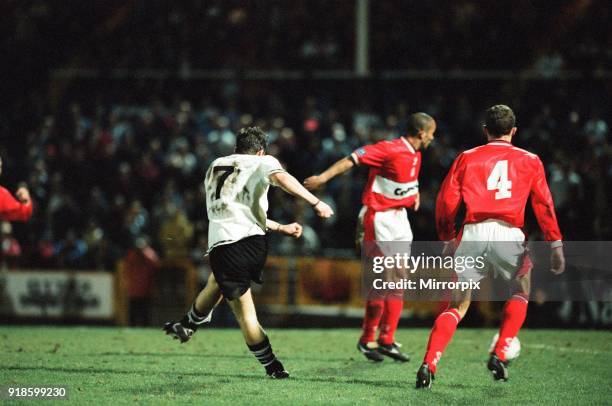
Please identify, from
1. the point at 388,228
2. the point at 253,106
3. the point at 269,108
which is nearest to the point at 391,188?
the point at 388,228

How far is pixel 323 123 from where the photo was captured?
2011 centimetres

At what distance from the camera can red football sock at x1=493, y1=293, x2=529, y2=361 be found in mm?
8438

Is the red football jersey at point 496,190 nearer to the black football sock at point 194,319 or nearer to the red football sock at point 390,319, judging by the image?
the red football sock at point 390,319

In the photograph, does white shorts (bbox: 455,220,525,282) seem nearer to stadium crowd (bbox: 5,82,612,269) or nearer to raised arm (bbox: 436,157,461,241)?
raised arm (bbox: 436,157,461,241)

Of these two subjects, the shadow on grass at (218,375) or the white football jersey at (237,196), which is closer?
the white football jersey at (237,196)

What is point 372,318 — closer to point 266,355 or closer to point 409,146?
point 409,146

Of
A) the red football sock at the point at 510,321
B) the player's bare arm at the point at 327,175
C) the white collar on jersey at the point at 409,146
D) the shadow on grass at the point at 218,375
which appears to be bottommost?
the shadow on grass at the point at 218,375

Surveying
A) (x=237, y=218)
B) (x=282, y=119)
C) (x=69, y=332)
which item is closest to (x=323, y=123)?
(x=282, y=119)

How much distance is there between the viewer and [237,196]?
8.41 m

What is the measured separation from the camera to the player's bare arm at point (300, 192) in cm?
798

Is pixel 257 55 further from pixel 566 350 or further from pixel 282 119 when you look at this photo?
pixel 566 350

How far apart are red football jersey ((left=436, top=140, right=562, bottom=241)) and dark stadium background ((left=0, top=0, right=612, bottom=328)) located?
23.0 ft

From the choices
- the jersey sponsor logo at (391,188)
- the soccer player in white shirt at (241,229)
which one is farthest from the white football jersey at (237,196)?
the jersey sponsor logo at (391,188)

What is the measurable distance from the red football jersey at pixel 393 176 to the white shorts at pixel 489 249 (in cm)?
199
